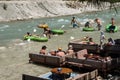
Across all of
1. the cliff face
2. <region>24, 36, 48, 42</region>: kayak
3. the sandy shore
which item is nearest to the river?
the sandy shore

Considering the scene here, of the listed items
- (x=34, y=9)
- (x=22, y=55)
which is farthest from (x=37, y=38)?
(x=34, y=9)

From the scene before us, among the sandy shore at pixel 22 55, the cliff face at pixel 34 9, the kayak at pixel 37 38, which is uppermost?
the cliff face at pixel 34 9

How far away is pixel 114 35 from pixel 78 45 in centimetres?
1210

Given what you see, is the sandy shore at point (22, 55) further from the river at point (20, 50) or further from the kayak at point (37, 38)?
the kayak at point (37, 38)

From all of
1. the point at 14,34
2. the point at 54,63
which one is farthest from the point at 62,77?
the point at 14,34

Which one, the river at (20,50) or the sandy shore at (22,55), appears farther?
the river at (20,50)

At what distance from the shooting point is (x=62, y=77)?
56.0 feet

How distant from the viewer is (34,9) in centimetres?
6638

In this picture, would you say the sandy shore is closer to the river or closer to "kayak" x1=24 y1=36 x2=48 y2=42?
the river

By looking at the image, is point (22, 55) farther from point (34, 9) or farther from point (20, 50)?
point (34, 9)

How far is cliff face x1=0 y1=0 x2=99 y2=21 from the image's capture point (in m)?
60.4

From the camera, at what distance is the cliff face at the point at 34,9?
198 ft

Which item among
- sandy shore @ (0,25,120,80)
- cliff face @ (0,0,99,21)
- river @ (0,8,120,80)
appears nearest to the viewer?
sandy shore @ (0,25,120,80)

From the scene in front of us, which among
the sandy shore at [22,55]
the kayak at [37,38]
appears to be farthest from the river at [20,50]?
the kayak at [37,38]
